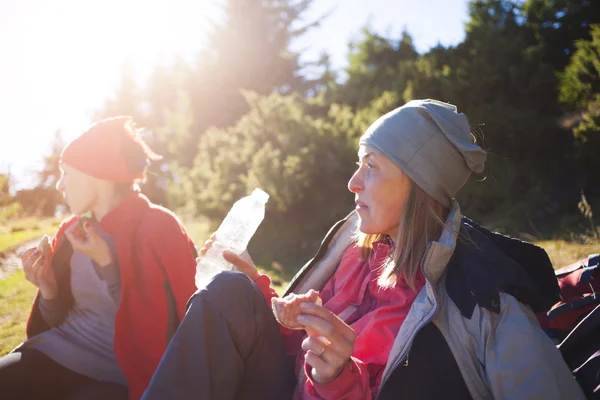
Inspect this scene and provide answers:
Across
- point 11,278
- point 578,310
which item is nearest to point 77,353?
point 578,310

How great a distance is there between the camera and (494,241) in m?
2.21

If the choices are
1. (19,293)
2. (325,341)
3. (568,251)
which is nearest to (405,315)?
(325,341)

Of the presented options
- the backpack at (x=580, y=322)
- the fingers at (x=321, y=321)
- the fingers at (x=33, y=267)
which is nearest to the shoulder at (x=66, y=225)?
the fingers at (x=33, y=267)

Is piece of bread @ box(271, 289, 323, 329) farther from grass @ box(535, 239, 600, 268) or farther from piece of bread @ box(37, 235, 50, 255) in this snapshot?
grass @ box(535, 239, 600, 268)

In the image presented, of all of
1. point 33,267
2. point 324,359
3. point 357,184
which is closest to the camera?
point 324,359

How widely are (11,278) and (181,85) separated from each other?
623 inches

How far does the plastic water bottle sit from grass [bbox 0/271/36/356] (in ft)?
8.50

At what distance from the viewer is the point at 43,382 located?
2.65 m

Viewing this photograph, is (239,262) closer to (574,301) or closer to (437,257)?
(437,257)

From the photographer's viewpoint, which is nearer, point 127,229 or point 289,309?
point 289,309

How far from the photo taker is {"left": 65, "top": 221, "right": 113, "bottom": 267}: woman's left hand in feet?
9.06

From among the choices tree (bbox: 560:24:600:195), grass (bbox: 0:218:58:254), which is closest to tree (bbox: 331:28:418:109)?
tree (bbox: 560:24:600:195)

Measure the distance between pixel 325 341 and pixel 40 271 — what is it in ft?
6.91

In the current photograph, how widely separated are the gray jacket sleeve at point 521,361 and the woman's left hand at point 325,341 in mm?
518
